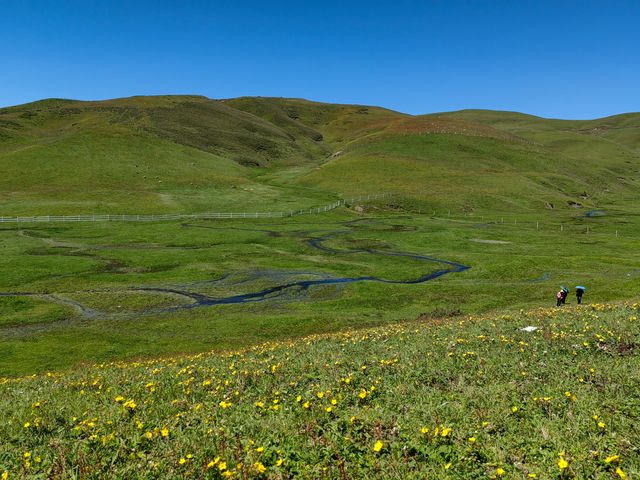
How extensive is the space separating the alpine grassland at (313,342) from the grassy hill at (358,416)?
66 mm

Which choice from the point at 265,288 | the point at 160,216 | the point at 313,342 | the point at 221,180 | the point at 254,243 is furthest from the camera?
the point at 221,180

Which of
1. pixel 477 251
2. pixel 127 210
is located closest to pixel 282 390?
pixel 477 251

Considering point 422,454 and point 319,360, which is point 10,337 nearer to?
point 319,360

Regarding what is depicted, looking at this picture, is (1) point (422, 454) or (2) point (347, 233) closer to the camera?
(1) point (422, 454)

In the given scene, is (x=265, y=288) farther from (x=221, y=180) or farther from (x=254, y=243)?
(x=221, y=180)

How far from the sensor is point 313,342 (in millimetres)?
23328

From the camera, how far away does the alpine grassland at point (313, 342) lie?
31.3ft

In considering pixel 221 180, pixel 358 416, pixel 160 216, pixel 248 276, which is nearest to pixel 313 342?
pixel 358 416

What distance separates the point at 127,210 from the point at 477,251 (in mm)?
90795

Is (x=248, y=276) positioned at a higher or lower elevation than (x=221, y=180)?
lower

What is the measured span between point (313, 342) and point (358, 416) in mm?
12551

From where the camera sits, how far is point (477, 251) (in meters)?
76.1

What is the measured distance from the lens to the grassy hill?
353 inches

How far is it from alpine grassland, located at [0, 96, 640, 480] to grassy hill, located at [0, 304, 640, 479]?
66mm
